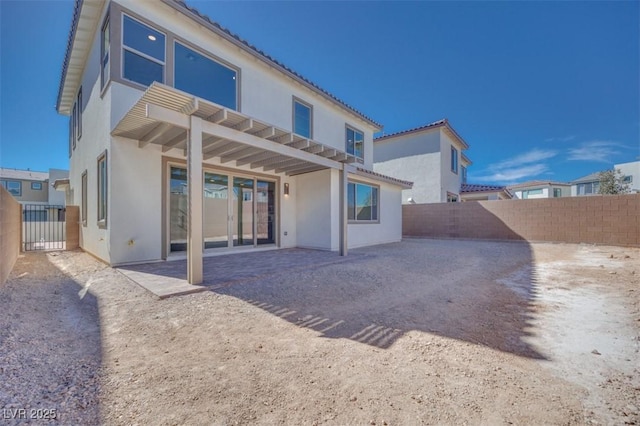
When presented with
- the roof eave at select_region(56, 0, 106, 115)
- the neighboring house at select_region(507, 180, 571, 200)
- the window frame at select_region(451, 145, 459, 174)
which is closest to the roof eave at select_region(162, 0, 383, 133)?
the roof eave at select_region(56, 0, 106, 115)

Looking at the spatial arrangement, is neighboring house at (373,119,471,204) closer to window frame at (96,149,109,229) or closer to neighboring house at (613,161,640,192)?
window frame at (96,149,109,229)

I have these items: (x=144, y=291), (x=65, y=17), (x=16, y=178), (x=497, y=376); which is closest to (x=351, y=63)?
(x=65, y=17)

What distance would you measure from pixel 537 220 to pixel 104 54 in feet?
55.3

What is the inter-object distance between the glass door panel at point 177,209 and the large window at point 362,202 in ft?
18.6

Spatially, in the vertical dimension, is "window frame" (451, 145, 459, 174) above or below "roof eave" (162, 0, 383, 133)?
below

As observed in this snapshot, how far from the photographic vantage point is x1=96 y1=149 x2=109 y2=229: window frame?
20.9ft

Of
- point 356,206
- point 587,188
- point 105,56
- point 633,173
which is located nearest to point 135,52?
point 105,56

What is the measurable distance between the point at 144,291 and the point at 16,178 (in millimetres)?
34219

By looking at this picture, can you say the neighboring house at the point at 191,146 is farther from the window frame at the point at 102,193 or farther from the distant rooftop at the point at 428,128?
the distant rooftop at the point at 428,128

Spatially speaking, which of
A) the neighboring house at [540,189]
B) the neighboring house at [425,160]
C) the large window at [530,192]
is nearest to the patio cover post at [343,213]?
the neighboring house at [425,160]

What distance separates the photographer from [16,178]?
83.0ft

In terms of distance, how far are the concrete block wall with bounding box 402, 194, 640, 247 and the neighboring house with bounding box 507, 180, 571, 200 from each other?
1895cm

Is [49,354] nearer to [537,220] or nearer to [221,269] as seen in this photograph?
[221,269]

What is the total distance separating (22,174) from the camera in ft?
89.6
